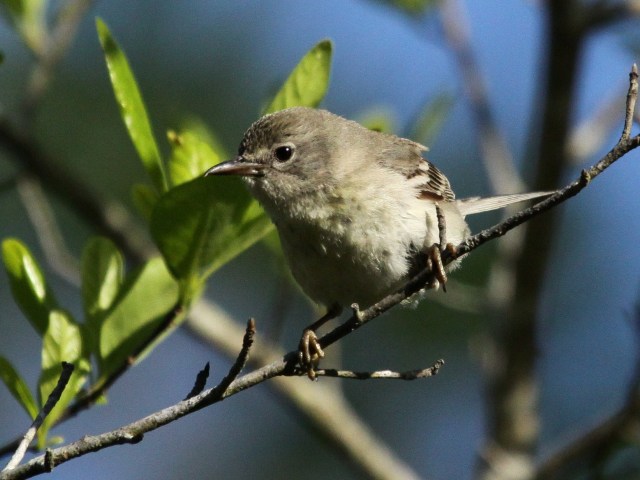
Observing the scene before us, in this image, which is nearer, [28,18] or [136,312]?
[136,312]

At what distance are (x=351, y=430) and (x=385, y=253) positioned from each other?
155 cm

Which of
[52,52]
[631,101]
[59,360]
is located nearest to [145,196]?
[59,360]

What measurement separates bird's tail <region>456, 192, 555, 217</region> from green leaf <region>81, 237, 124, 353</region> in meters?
1.76

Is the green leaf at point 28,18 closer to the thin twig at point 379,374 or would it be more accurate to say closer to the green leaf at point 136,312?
the green leaf at point 136,312

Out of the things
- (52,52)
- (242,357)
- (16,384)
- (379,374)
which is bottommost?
(379,374)

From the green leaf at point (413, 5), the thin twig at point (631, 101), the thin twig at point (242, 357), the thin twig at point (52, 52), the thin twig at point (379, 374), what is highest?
the thin twig at point (52, 52)

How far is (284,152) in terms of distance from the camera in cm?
383

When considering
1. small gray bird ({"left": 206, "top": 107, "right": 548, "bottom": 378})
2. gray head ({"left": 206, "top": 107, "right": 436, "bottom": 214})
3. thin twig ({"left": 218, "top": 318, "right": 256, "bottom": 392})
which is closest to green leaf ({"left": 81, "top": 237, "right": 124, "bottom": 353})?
small gray bird ({"left": 206, "top": 107, "right": 548, "bottom": 378})

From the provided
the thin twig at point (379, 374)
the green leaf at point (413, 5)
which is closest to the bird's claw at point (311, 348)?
the thin twig at point (379, 374)

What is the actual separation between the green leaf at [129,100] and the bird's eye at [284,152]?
1.18m

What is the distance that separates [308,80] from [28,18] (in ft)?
5.48

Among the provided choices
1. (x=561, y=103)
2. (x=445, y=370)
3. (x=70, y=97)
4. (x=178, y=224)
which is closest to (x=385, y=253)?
(x=178, y=224)

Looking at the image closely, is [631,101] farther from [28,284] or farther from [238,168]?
[28,284]

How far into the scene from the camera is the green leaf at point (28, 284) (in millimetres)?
2467
